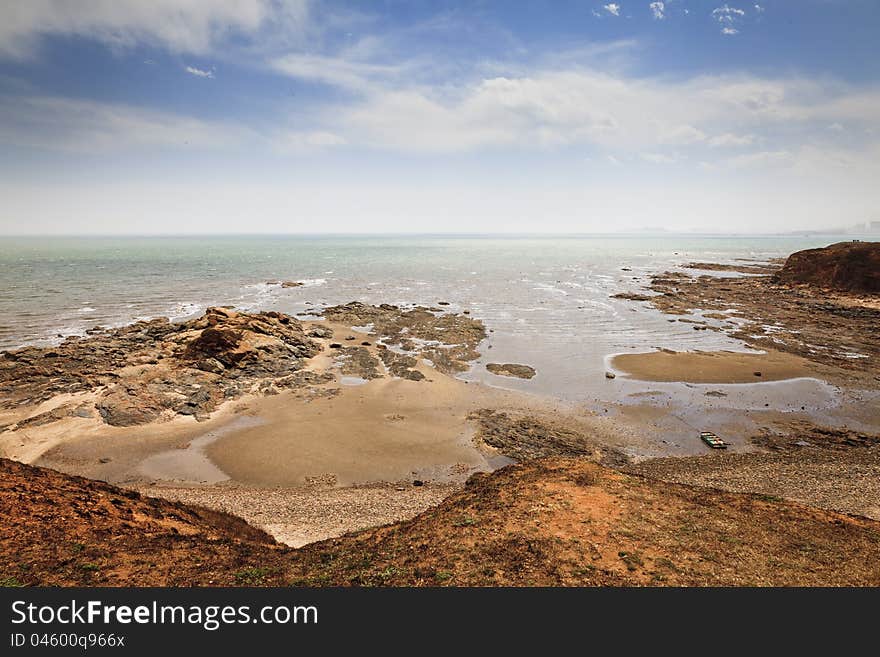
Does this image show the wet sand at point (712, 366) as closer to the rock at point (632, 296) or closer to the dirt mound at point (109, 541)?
the rock at point (632, 296)

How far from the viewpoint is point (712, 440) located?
883 inches

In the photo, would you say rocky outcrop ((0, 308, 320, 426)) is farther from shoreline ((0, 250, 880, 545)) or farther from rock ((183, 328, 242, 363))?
shoreline ((0, 250, 880, 545))

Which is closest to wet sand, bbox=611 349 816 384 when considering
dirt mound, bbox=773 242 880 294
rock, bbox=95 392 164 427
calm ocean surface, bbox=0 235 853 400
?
calm ocean surface, bbox=0 235 853 400

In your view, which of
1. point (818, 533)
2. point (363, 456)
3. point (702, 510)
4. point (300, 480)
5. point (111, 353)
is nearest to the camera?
point (818, 533)

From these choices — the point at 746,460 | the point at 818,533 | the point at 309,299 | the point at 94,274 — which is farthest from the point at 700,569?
the point at 94,274

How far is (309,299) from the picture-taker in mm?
65188

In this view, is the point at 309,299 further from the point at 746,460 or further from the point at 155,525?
the point at 746,460

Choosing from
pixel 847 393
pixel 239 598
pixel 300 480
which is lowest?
pixel 300 480

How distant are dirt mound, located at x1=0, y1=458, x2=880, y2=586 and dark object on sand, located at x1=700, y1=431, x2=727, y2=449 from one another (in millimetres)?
8665

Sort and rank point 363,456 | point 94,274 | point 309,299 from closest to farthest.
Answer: point 363,456, point 309,299, point 94,274

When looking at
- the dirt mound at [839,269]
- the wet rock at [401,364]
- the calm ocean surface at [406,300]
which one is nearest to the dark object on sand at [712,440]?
the calm ocean surface at [406,300]

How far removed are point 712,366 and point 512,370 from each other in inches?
689

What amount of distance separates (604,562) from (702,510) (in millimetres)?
5271

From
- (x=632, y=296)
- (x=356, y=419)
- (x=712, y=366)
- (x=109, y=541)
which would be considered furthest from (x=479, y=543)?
(x=632, y=296)
